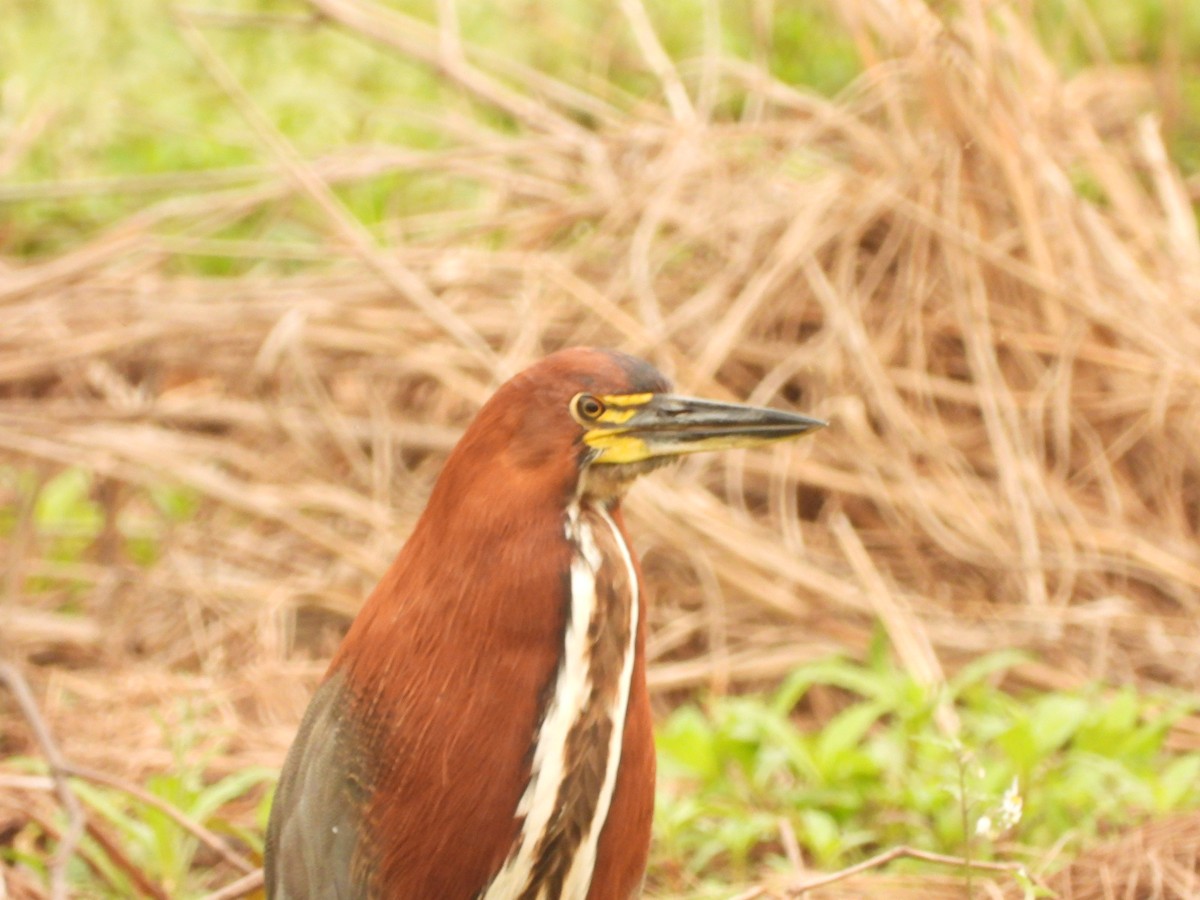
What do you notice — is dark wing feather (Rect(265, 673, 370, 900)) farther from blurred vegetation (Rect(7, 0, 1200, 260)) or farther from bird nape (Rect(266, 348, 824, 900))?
blurred vegetation (Rect(7, 0, 1200, 260))

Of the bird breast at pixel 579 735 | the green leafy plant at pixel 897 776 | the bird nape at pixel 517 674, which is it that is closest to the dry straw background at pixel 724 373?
the green leafy plant at pixel 897 776

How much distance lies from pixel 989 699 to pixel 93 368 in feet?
9.73

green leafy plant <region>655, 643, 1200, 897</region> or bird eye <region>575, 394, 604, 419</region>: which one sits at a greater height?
bird eye <region>575, 394, 604, 419</region>

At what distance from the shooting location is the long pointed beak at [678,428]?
249 cm

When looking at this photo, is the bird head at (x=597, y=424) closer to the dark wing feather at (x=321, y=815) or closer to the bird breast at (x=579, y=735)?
the bird breast at (x=579, y=735)

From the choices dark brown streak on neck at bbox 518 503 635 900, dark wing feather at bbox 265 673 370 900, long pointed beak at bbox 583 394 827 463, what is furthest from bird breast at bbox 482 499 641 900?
dark wing feather at bbox 265 673 370 900

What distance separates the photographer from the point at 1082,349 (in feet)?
17.0

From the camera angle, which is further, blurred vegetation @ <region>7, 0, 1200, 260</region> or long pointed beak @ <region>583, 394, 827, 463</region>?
blurred vegetation @ <region>7, 0, 1200, 260</region>

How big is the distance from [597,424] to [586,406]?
1.2 inches

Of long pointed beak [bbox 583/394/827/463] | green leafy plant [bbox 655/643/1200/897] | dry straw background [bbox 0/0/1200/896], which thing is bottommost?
green leafy plant [bbox 655/643/1200/897]

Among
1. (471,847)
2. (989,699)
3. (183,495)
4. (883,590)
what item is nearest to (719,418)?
(471,847)

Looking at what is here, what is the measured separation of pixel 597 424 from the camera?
2.48 meters

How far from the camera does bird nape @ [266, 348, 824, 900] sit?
2400 millimetres

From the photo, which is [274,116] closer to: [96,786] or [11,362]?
[11,362]
